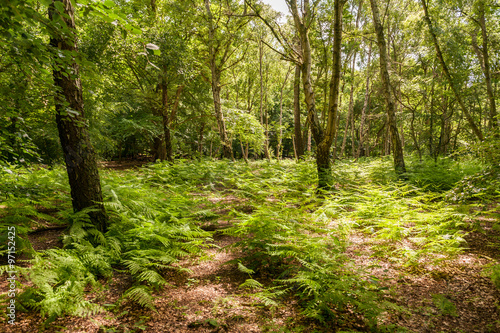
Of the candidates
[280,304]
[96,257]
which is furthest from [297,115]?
[96,257]

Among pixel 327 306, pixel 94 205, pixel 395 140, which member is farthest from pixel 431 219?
pixel 94 205

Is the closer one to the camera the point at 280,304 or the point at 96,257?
the point at 280,304

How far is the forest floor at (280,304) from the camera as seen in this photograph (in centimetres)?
225

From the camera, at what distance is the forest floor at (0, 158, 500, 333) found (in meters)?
2.25

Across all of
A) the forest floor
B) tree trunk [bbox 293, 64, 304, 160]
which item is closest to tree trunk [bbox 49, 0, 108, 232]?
the forest floor

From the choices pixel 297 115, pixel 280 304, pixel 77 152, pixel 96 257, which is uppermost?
pixel 297 115

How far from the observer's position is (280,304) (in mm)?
2645

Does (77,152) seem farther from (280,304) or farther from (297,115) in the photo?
(297,115)

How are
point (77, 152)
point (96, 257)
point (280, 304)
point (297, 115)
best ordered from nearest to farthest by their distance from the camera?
1. point (280, 304)
2. point (96, 257)
3. point (77, 152)
4. point (297, 115)

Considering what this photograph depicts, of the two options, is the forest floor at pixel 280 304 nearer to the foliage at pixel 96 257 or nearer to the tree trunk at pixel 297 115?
the foliage at pixel 96 257

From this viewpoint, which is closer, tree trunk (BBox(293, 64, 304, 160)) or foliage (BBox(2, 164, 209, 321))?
foliage (BBox(2, 164, 209, 321))

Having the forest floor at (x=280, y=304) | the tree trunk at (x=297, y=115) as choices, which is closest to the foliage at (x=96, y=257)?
the forest floor at (x=280, y=304)

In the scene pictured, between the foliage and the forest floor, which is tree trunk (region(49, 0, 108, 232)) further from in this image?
the forest floor

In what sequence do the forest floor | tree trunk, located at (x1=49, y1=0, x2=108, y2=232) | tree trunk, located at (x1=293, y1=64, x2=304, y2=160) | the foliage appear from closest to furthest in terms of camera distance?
the forest floor
the foliage
tree trunk, located at (x1=49, y1=0, x2=108, y2=232)
tree trunk, located at (x1=293, y1=64, x2=304, y2=160)
